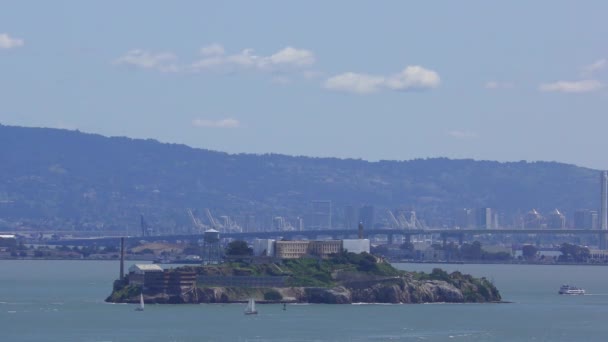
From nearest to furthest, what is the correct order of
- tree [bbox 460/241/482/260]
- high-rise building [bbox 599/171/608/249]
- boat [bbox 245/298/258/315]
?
boat [bbox 245/298/258/315] → tree [bbox 460/241/482/260] → high-rise building [bbox 599/171/608/249]

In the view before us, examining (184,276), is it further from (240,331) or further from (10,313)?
(240,331)

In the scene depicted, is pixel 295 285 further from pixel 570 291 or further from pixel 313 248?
pixel 570 291

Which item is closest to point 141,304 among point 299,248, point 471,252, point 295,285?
point 295,285

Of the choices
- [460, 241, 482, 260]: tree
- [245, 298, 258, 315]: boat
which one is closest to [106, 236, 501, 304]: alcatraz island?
[245, 298, 258, 315]: boat

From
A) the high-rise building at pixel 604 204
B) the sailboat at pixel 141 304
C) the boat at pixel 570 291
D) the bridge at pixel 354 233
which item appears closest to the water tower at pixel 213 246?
the boat at pixel 570 291

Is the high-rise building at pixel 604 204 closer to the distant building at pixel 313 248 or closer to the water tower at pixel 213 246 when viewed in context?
the water tower at pixel 213 246

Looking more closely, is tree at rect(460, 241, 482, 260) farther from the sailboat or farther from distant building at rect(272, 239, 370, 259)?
the sailboat
